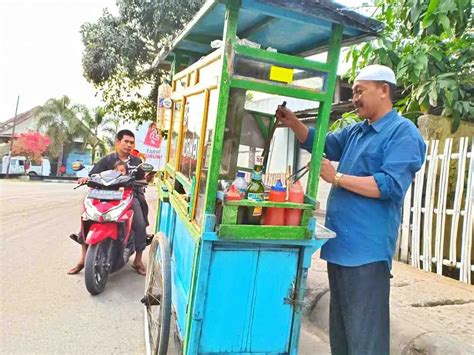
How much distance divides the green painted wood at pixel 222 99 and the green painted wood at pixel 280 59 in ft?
0.16

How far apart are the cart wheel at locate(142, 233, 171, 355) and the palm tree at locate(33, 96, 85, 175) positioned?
1169 inches

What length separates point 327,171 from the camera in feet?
6.59

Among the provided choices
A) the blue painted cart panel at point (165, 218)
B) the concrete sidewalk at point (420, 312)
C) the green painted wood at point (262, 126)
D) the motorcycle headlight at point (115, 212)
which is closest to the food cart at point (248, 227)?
the green painted wood at point (262, 126)

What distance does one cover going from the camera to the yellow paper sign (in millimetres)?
1833

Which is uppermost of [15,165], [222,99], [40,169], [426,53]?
[426,53]

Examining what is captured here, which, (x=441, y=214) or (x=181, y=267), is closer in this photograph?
(x=181, y=267)

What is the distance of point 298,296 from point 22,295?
287 cm

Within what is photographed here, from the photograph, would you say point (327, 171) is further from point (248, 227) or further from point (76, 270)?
point (76, 270)

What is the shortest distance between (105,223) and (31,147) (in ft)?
103

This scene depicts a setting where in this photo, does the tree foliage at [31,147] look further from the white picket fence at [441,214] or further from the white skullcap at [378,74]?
the white skullcap at [378,74]

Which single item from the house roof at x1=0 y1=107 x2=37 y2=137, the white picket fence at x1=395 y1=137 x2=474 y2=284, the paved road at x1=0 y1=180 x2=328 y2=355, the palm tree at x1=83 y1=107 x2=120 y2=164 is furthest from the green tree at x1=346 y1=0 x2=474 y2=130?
the house roof at x1=0 y1=107 x2=37 y2=137

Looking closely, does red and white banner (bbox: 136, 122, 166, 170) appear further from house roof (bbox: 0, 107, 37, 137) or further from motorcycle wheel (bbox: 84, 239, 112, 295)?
house roof (bbox: 0, 107, 37, 137)

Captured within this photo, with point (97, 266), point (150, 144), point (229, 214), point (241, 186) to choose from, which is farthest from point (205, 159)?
point (150, 144)

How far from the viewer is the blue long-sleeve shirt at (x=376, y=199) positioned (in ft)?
6.02
